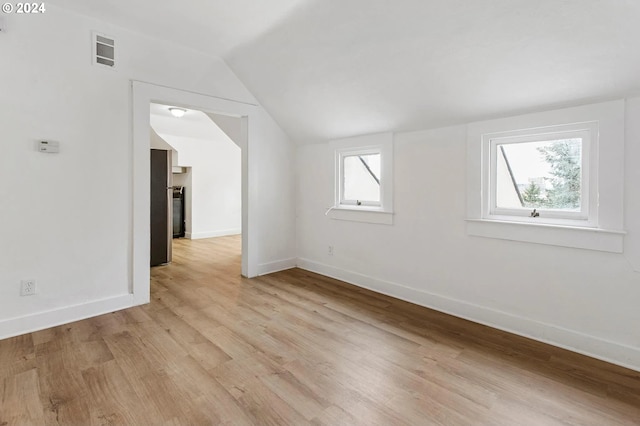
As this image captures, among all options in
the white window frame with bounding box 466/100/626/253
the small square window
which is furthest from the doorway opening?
the white window frame with bounding box 466/100/626/253

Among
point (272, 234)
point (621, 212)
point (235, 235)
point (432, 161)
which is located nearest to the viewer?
point (621, 212)

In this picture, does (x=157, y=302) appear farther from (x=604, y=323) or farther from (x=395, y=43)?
(x=604, y=323)

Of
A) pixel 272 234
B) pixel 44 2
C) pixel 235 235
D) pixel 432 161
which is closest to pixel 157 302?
pixel 272 234

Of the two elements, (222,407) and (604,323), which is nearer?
(222,407)

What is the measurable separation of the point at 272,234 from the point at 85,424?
2906 mm

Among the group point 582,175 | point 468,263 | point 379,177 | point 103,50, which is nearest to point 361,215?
point 379,177

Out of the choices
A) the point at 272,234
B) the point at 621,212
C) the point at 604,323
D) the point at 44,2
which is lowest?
the point at 604,323

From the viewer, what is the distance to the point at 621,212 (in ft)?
6.75

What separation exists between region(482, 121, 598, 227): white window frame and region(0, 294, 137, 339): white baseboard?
343 centimetres

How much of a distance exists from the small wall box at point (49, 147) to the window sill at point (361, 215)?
2801mm

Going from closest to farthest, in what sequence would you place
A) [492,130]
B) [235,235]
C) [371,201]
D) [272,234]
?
[492,130]
[371,201]
[272,234]
[235,235]

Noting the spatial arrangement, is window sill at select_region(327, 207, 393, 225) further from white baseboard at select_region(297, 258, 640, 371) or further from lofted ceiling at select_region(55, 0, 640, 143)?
lofted ceiling at select_region(55, 0, 640, 143)

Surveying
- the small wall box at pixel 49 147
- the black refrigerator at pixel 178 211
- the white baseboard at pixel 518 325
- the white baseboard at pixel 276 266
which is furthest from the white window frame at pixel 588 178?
the black refrigerator at pixel 178 211

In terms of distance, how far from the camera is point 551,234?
2.34 m
